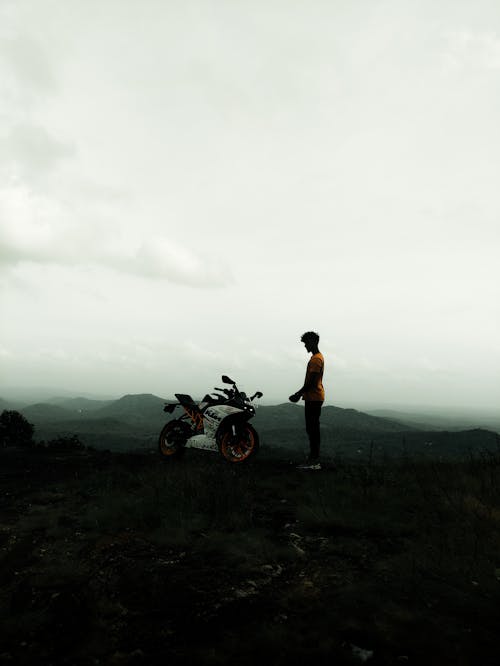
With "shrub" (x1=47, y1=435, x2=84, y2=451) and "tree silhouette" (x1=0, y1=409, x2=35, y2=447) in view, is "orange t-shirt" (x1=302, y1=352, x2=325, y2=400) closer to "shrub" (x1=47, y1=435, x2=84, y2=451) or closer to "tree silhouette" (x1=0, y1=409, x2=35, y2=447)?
"shrub" (x1=47, y1=435, x2=84, y2=451)

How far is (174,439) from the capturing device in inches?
418

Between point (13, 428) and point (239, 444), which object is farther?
point (13, 428)

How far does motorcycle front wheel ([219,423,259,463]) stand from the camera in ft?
29.4

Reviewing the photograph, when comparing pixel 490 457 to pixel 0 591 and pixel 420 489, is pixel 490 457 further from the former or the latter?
pixel 0 591

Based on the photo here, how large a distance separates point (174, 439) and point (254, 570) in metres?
6.96

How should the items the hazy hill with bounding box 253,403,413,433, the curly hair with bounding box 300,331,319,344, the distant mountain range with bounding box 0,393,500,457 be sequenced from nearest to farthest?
1. the curly hair with bounding box 300,331,319,344
2. the distant mountain range with bounding box 0,393,500,457
3. the hazy hill with bounding box 253,403,413,433

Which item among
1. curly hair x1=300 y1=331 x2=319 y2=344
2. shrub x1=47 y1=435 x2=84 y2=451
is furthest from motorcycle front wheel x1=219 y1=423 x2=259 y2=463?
shrub x1=47 y1=435 x2=84 y2=451

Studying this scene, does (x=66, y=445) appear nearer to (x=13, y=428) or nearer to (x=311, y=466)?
(x=13, y=428)

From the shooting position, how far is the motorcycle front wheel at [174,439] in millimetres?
10383

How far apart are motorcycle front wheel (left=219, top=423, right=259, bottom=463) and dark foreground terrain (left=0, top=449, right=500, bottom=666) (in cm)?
121

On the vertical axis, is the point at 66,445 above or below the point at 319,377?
below

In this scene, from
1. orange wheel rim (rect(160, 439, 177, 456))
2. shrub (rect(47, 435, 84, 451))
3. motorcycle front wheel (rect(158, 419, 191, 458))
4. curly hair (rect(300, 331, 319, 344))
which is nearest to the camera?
curly hair (rect(300, 331, 319, 344))

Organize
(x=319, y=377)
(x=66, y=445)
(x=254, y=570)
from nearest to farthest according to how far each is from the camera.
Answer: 1. (x=254, y=570)
2. (x=319, y=377)
3. (x=66, y=445)

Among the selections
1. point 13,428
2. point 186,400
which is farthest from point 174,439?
point 13,428
